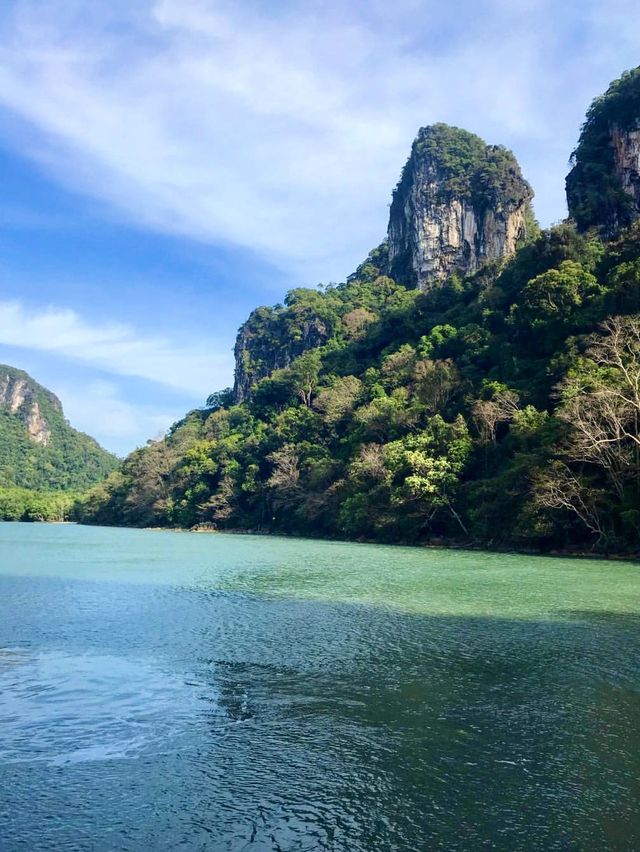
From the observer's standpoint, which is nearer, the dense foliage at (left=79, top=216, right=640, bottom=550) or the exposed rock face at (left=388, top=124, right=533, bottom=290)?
the dense foliage at (left=79, top=216, right=640, bottom=550)

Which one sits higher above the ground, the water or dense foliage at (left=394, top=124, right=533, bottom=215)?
dense foliage at (left=394, top=124, right=533, bottom=215)

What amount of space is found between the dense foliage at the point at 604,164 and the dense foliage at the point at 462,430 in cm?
772

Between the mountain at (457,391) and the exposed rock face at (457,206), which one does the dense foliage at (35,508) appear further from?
the exposed rock face at (457,206)

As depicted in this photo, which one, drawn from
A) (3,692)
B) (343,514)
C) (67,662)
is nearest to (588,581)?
(67,662)

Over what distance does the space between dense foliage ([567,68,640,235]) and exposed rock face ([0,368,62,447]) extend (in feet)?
476

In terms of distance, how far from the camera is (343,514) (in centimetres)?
4653

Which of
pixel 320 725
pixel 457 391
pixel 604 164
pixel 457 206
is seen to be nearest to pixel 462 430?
pixel 457 391

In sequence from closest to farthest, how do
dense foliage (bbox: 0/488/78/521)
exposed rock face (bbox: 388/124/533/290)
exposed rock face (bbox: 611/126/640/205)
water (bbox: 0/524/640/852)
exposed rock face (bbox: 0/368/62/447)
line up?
water (bbox: 0/524/640/852)
exposed rock face (bbox: 611/126/640/205)
exposed rock face (bbox: 388/124/533/290)
dense foliage (bbox: 0/488/78/521)
exposed rock face (bbox: 0/368/62/447)

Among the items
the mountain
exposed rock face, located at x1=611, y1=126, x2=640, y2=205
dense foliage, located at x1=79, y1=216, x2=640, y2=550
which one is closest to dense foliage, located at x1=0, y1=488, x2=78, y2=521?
the mountain

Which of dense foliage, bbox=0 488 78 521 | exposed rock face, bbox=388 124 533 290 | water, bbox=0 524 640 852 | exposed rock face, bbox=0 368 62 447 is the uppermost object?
exposed rock face, bbox=388 124 533 290

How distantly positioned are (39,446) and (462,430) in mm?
144552

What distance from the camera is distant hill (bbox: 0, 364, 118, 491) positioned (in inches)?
5630

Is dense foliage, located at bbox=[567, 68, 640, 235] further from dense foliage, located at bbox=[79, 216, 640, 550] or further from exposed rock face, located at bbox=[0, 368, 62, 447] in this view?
exposed rock face, located at bbox=[0, 368, 62, 447]

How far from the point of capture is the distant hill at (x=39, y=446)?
143000 mm
